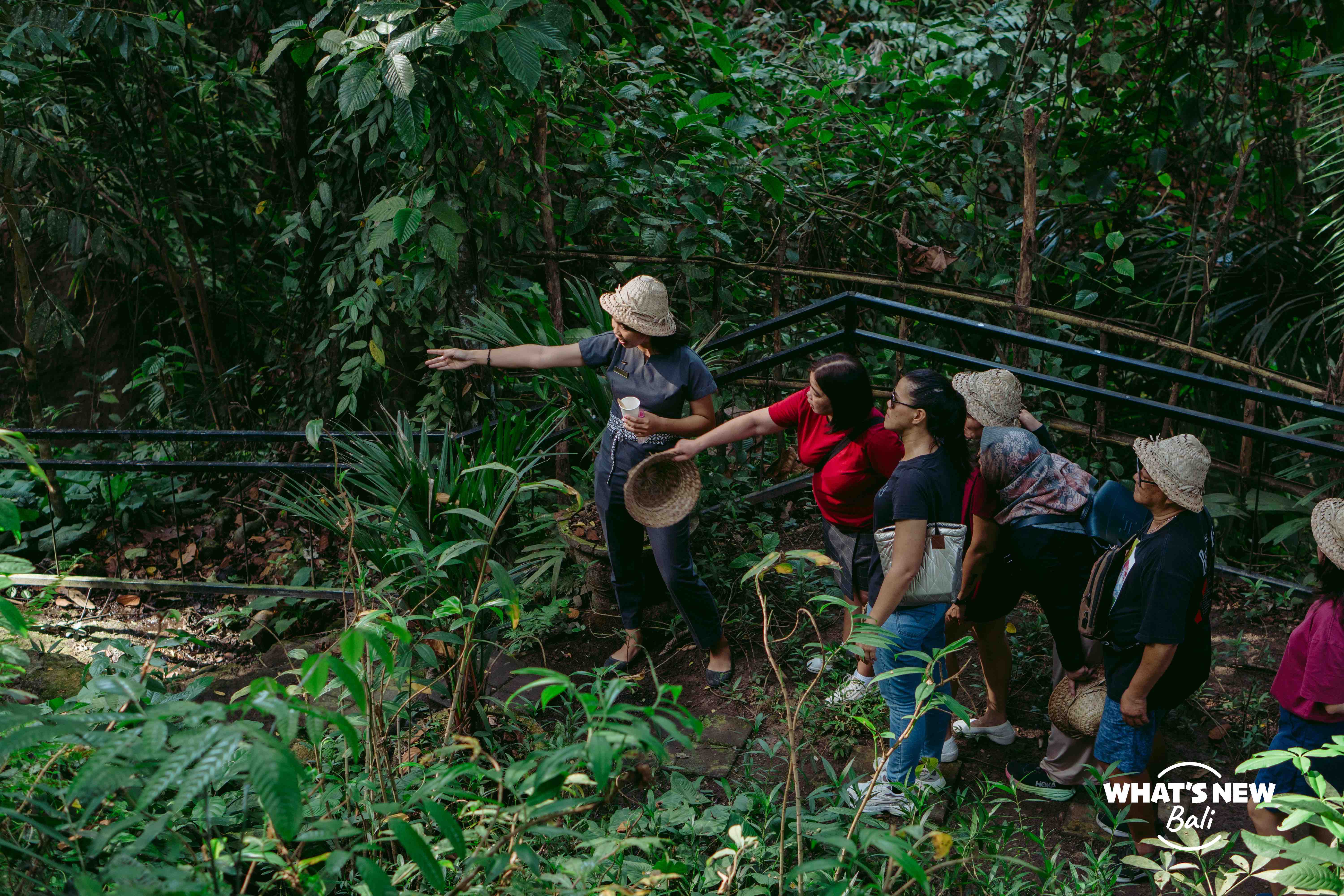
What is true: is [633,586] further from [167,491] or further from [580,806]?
[167,491]

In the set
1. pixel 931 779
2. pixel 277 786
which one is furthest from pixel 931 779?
pixel 277 786

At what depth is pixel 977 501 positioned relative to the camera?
11.2ft

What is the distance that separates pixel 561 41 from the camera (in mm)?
3861

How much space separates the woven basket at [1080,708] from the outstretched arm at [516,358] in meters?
2.11

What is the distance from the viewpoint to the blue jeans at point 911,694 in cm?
324

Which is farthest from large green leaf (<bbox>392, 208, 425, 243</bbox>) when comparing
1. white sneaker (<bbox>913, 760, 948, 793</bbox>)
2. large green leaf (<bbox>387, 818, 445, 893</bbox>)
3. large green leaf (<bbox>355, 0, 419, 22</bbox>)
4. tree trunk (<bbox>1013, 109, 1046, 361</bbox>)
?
large green leaf (<bbox>387, 818, 445, 893</bbox>)

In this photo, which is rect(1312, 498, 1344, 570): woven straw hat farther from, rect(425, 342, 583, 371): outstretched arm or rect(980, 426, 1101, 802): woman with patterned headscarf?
rect(425, 342, 583, 371): outstretched arm

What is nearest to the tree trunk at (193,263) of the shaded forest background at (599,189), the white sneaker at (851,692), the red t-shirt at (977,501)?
the shaded forest background at (599,189)

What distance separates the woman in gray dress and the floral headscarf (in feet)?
3.58

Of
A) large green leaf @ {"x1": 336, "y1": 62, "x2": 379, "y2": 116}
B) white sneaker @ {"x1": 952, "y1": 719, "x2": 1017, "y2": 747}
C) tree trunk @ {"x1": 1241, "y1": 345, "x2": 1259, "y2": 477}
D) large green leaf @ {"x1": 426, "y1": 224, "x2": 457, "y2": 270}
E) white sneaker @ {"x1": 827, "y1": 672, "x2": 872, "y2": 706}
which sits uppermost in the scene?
large green leaf @ {"x1": 336, "y1": 62, "x2": 379, "y2": 116}

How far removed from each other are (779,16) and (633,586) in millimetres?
6332

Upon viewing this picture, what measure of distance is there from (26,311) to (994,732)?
5.50m

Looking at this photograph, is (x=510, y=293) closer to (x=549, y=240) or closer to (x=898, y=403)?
(x=549, y=240)

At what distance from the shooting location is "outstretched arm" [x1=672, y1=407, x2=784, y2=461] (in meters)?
3.83
